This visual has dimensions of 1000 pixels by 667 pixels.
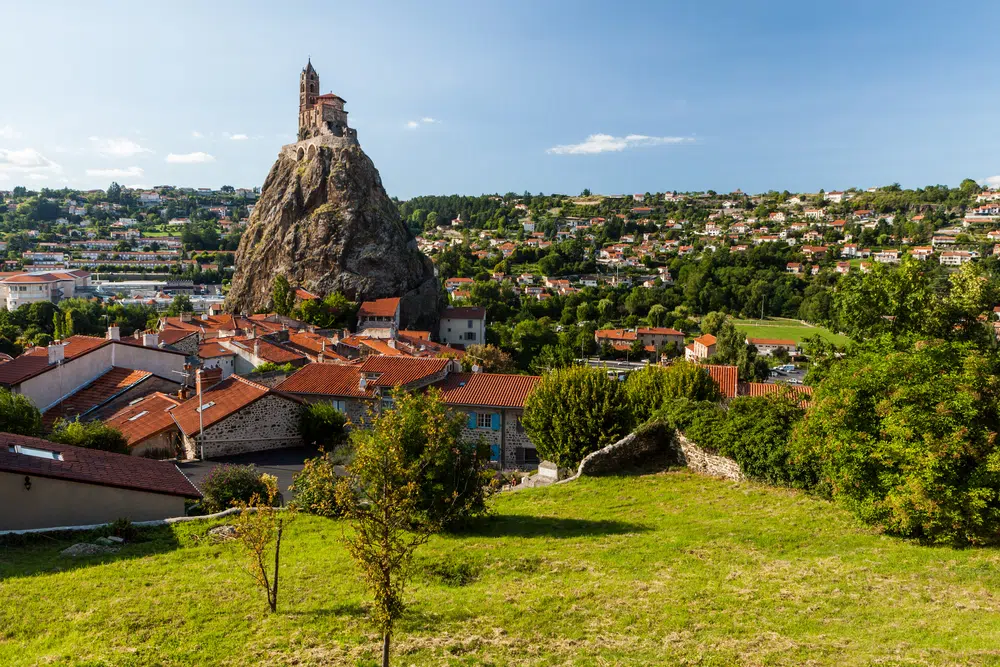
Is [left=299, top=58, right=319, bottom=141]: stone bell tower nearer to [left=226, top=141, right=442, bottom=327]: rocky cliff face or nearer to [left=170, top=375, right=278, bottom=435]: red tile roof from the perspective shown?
[left=226, top=141, right=442, bottom=327]: rocky cliff face

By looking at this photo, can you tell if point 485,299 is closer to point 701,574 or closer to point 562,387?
point 562,387

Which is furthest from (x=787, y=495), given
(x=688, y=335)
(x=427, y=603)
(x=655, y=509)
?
(x=688, y=335)

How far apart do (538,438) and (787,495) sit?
9005 mm

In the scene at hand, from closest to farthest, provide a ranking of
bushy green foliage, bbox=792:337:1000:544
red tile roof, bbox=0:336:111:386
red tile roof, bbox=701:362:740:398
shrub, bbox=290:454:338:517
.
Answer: bushy green foliage, bbox=792:337:1000:544 < shrub, bbox=290:454:338:517 < red tile roof, bbox=0:336:111:386 < red tile roof, bbox=701:362:740:398

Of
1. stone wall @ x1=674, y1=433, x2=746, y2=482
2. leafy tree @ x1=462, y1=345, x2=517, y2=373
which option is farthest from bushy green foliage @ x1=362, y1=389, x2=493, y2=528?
leafy tree @ x1=462, y1=345, x2=517, y2=373

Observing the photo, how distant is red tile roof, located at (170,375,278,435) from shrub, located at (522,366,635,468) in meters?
11.7

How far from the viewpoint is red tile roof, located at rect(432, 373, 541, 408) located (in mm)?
28156

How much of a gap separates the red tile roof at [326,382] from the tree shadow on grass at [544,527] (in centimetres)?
1522

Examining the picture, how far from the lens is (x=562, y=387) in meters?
22.9

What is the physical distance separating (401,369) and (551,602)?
21.9m

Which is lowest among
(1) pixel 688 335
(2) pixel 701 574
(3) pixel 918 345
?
(1) pixel 688 335

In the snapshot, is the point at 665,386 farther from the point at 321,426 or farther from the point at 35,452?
the point at 35,452

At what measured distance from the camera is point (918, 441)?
11914 mm

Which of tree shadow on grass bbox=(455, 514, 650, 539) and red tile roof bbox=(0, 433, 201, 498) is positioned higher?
red tile roof bbox=(0, 433, 201, 498)
